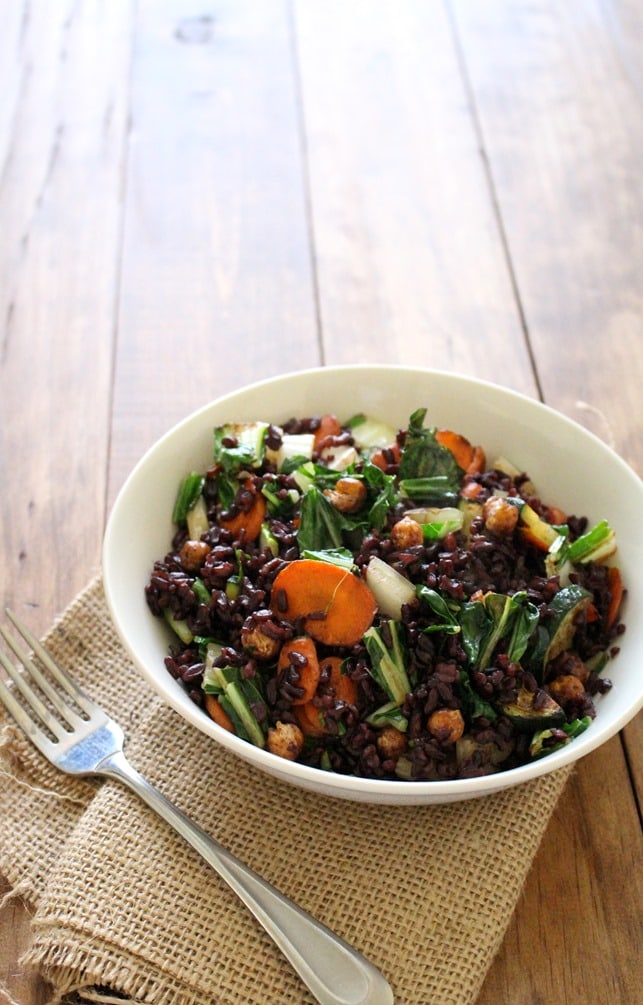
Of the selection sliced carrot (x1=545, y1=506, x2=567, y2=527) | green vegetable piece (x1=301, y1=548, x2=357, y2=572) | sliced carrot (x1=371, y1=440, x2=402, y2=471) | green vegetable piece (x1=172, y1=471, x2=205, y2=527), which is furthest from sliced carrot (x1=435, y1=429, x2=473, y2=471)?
green vegetable piece (x1=172, y1=471, x2=205, y2=527)

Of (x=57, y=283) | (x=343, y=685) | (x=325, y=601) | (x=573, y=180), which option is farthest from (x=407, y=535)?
(x=573, y=180)

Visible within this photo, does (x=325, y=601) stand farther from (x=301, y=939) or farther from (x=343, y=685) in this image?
(x=301, y=939)

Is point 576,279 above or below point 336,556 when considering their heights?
below

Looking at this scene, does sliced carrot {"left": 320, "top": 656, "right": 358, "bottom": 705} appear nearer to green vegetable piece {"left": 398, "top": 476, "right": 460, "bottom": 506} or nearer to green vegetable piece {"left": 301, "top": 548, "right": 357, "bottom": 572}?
green vegetable piece {"left": 301, "top": 548, "right": 357, "bottom": 572}

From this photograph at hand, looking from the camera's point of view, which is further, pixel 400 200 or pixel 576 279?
pixel 400 200

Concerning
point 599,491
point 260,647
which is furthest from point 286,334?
point 260,647
